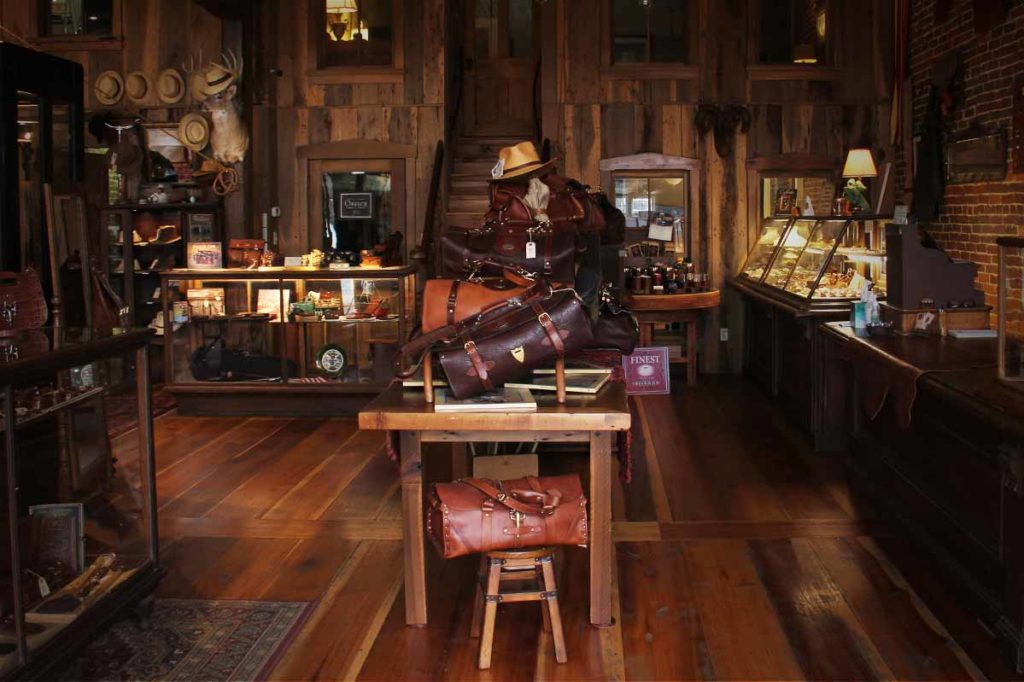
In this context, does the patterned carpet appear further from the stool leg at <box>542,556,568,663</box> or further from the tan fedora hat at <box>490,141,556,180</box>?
the tan fedora hat at <box>490,141,556,180</box>

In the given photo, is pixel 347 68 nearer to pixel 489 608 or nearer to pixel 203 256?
pixel 203 256

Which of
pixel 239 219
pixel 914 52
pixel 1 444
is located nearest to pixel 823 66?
pixel 914 52

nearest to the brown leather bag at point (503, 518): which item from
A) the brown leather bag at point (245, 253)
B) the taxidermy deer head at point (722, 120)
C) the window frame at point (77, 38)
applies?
the brown leather bag at point (245, 253)

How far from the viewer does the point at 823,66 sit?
11125 mm

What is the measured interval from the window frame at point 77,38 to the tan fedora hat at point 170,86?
27.5 inches

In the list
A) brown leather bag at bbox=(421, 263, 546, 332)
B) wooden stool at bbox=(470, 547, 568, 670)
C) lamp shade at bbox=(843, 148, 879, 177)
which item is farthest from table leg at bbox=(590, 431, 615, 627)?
lamp shade at bbox=(843, 148, 879, 177)

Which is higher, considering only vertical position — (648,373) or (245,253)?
(245,253)

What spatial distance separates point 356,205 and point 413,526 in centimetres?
734

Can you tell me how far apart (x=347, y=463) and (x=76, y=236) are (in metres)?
2.25

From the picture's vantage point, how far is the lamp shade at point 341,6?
36.1ft

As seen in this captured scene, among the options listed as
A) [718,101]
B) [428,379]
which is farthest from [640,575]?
[718,101]

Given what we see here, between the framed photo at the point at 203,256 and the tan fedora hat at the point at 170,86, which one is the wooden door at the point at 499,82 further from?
the framed photo at the point at 203,256

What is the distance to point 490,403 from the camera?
4012 mm

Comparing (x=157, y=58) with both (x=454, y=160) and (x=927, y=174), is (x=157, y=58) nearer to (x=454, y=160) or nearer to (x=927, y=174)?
(x=454, y=160)
